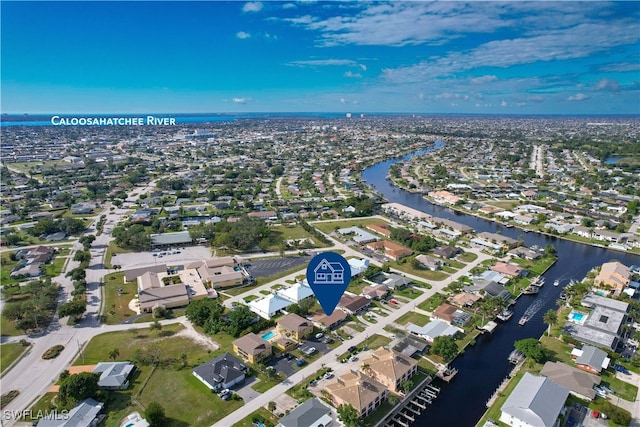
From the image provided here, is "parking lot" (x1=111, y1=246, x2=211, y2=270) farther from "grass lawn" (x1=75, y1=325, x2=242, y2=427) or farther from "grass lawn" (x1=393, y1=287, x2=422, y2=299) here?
"grass lawn" (x1=393, y1=287, x2=422, y2=299)

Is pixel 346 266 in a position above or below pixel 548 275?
above

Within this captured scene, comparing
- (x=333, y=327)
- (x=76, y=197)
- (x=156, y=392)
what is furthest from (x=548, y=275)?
(x=76, y=197)

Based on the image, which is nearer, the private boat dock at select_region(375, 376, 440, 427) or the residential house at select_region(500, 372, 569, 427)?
the residential house at select_region(500, 372, 569, 427)

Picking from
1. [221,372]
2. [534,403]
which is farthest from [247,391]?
[534,403]

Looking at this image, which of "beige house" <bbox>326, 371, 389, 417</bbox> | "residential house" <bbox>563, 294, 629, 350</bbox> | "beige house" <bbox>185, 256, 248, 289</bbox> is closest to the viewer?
"beige house" <bbox>326, 371, 389, 417</bbox>

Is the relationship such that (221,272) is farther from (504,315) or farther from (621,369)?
(621,369)

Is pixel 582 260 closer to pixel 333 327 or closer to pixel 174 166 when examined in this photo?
pixel 333 327

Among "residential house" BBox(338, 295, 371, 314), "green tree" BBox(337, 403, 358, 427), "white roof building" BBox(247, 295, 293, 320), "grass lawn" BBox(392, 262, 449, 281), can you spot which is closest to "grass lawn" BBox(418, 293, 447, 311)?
"grass lawn" BBox(392, 262, 449, 281)
